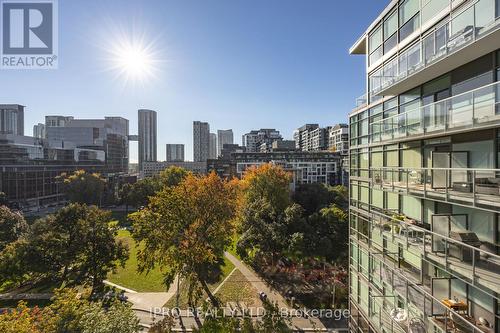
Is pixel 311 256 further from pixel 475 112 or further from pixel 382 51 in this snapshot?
pixel 475 112

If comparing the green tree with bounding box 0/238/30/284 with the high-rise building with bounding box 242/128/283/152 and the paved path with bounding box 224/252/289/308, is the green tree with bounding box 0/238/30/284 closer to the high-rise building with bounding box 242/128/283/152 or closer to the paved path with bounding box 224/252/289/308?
the paved path with bounding box 224/252/289/308

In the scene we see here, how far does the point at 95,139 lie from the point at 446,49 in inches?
4859

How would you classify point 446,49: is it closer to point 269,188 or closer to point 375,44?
point 375,44

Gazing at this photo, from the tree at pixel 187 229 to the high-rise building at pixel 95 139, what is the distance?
93.4m

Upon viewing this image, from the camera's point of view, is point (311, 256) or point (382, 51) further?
point (311, 256)

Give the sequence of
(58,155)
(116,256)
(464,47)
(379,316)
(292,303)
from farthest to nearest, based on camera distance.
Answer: (58,155)
(116,256)
(292,303)
(379,316)
(464,47)

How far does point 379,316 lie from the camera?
12102mm

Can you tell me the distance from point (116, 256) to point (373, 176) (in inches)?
905

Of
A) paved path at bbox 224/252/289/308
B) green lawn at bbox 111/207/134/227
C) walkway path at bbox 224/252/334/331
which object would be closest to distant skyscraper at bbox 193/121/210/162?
green lawn at bbox 111/207/134/227

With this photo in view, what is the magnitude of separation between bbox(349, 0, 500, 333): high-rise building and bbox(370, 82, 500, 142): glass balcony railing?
0.11 ft

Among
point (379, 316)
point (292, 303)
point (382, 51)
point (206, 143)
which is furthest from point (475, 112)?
point (206, 143)

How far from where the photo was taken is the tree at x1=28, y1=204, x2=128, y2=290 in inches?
894

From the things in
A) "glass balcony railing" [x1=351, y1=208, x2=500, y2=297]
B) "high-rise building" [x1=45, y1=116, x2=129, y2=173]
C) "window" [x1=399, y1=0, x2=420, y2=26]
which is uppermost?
"high-rise building" [x1=45, y1=116, x2=129, y2=173]

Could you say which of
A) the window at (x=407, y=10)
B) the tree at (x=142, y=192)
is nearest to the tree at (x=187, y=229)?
the window at (x=407, y=10)
